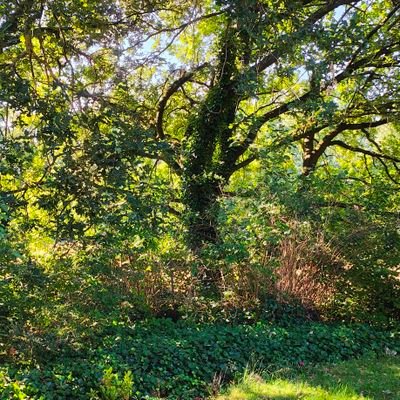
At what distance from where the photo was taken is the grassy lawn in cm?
478

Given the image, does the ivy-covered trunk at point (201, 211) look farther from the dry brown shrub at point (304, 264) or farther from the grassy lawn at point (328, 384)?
the grassy lawn at point (328, 384)

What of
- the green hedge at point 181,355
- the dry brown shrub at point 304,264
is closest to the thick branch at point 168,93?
the dry brown shrub at point 304,264

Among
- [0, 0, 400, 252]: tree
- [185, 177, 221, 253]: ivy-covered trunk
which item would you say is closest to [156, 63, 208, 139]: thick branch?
[0, 0, 400, 252]: tree

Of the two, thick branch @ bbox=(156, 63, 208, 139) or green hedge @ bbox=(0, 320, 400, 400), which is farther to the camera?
thick branch @ bbox=(156, 63, 208, 139)

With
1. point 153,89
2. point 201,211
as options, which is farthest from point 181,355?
point 153,89

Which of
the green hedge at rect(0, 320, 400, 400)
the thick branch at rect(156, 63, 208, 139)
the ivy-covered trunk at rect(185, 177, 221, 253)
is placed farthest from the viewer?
the thick branch at rect(156, 63, 208, 139)

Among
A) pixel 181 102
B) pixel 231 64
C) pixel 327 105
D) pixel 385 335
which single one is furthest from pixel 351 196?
pixel 181 102

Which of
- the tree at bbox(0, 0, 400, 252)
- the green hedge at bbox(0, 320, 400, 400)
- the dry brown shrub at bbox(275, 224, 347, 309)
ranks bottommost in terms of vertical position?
the green hedge at bbox(0, 320, 400, 400)

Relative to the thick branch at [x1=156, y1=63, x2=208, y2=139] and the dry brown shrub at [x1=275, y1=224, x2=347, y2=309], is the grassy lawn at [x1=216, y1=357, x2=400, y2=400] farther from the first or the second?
the thick branch at [x1=156, y1=63, x2=208, y2=139]

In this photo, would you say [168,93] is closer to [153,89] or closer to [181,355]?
[153,89]

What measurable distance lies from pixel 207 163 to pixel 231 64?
222 centimetres

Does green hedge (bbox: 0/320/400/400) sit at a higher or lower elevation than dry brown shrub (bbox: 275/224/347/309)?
lower

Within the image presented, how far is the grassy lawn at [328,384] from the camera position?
4.78 m

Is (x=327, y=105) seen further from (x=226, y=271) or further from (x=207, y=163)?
(x=207, y=163)
